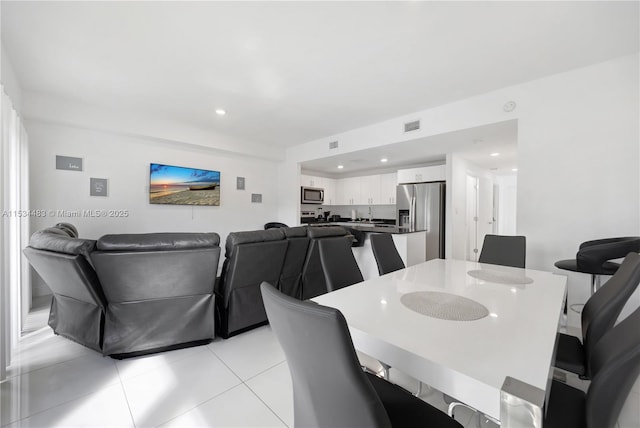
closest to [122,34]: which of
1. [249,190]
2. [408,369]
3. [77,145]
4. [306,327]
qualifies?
[77,145]

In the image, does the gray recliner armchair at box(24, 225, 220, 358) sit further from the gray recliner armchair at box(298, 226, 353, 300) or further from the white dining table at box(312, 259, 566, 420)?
the white dining table at box(312, 259, 566, 420)

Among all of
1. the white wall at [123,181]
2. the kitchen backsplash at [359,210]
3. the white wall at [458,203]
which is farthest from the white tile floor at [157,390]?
the kitchen backsplash at [359,210]

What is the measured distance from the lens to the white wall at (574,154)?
94.7 inches

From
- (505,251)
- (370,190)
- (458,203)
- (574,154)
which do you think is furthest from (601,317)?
(370,190)

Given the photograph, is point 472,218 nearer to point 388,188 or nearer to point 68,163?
point 388,188

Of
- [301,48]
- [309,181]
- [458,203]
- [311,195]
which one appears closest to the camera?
[301,48]

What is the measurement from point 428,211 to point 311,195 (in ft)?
9.71

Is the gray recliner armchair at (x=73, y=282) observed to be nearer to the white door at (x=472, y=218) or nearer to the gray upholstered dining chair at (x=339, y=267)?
the gray upholstered dining chair at (x=339, y=267)

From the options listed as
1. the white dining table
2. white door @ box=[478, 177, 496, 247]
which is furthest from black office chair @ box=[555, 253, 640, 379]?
white door @ box=[478, 177, 496, 247]

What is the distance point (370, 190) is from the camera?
6957 mm

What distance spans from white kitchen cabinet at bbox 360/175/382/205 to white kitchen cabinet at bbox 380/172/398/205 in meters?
0.12

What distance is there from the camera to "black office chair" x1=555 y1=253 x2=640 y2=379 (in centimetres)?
116

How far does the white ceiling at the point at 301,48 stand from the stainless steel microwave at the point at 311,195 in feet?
10.5

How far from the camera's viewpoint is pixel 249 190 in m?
5.75
